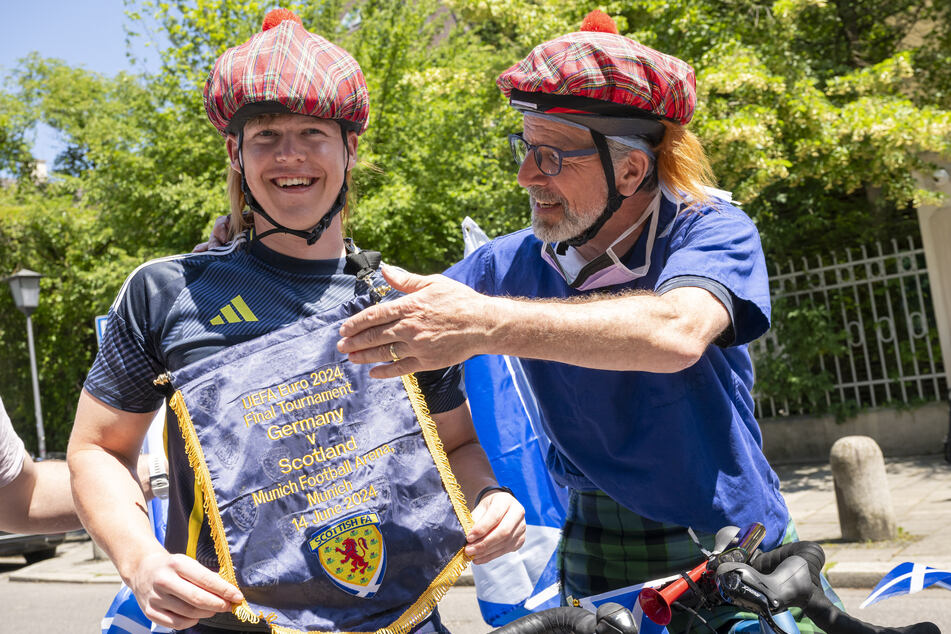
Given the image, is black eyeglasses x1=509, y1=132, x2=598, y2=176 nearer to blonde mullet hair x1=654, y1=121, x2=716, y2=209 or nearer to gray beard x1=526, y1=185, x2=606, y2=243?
gray beard x1=526, y1=185, x2=606, y2=243

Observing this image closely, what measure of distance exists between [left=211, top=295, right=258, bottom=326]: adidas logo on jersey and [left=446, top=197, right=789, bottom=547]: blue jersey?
2.06 ft

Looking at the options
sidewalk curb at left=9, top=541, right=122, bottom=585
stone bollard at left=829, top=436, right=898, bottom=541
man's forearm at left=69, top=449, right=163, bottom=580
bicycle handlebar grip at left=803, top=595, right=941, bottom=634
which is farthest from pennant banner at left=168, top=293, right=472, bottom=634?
sidewalk curb at left=9, top=541, right=122, bottom=585

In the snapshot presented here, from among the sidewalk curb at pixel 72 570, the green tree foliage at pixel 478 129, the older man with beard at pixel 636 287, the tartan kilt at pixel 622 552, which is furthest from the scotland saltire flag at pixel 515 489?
the sidewalk curb at pixel 72 570

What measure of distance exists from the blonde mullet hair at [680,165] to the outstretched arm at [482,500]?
68 cm

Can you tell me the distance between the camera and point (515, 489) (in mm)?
3301

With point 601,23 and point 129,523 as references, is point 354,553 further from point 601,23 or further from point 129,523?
point 601,23

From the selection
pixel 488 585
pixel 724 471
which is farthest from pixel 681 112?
pixel 488 585

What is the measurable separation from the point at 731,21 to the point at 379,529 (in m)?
8.44

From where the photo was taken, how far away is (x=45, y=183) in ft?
70.6

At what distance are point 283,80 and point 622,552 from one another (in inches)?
49.6

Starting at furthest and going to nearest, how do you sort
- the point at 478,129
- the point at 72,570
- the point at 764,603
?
1. the point at 478,129
2. the point at 72,570
3. the point at 764,603

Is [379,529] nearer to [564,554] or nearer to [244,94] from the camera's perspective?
[564,554]

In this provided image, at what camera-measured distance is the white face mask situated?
1.97 m

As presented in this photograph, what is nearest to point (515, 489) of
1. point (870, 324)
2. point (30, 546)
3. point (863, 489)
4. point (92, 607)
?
point (863, 489)
